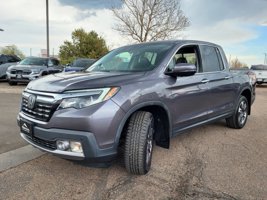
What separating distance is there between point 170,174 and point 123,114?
3.74 ft

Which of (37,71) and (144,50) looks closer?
(144,50)

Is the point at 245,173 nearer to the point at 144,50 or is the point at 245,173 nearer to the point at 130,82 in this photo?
the point at 130,82

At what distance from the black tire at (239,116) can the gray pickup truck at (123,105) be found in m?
1.58

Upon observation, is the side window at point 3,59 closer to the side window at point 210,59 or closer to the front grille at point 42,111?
the side window at point 210,59

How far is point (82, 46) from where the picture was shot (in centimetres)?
3188

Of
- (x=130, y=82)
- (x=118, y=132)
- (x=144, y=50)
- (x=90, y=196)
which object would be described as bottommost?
(x=90, y=196)

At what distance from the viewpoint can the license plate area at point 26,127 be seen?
11.3 feet

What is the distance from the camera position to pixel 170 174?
3828mm

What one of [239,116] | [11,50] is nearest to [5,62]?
[239,116]

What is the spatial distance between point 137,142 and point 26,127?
1349 millimetres

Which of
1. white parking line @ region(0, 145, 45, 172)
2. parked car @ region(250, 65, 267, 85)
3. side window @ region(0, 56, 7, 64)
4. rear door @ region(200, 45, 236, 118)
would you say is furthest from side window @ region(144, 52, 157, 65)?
parked car @ region(250, 65, 267, 85)

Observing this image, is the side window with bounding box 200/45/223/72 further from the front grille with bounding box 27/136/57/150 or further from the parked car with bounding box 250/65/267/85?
the parked car with bounding box 250/65/267/85

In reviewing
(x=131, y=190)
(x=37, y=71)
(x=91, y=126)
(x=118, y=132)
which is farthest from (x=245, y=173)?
(x=37, y=71)

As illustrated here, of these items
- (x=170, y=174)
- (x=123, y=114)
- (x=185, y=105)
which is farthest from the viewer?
(x=185, y=105)
